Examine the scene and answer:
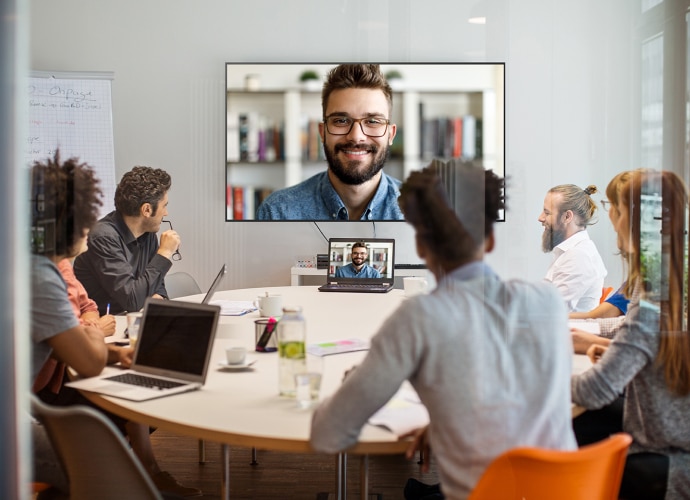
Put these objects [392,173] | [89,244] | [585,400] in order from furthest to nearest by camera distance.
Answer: [89,244] < [392,173] < [585,400]

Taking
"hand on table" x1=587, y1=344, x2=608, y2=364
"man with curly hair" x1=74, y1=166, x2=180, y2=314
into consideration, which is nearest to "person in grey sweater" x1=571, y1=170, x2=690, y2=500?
"hand on table" x1=587, y1=344, x2=608, y2=364

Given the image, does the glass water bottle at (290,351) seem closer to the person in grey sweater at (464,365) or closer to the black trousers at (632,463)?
the person in grey sweater at (464,365)

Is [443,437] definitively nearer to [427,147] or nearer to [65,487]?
[427,147]

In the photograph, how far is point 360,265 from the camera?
2.83m

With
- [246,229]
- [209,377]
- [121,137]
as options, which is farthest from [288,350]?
[121,137]

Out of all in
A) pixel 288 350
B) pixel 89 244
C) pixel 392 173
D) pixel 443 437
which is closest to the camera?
pixel 443 437

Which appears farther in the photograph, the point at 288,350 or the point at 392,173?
the point at 392,173

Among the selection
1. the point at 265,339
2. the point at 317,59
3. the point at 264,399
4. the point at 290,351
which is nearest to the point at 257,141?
the point at 317,59

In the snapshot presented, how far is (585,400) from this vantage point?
6.16 ft

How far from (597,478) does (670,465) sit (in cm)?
54

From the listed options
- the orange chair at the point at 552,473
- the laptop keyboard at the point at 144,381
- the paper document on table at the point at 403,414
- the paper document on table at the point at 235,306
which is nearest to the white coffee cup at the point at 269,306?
the paper document on table at the point at 235,306

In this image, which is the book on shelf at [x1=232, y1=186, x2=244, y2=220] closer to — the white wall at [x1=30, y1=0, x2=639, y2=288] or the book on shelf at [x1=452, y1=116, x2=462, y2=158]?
the white wall at [x1=30, y1=0, x2=639, y2=288]

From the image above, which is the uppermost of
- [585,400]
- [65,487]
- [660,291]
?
[660,291]

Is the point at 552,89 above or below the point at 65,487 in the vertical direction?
above
